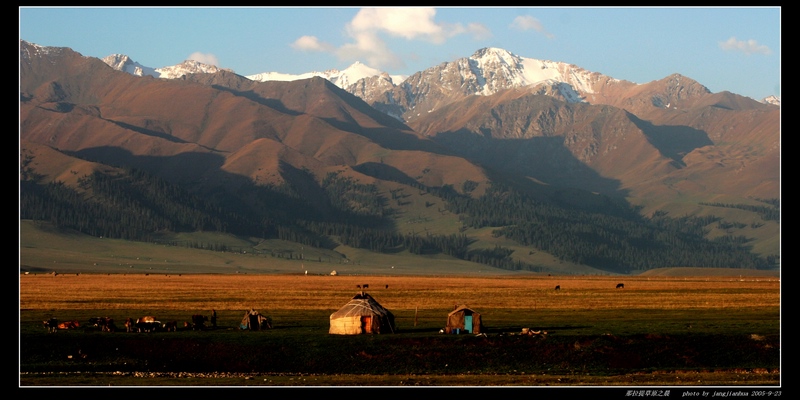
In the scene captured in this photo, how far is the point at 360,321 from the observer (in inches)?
2763

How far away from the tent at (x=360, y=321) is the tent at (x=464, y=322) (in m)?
4.14

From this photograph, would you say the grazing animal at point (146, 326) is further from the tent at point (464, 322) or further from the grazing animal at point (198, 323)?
the tent at point (464, 322)

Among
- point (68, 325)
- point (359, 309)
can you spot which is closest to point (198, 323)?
point (68, 325)

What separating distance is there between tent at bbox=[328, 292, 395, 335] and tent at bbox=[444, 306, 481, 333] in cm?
414

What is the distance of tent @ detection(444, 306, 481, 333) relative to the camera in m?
70.5

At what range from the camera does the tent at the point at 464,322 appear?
231 ft

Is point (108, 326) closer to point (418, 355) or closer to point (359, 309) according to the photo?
point (359, 309)

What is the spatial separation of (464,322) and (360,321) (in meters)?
7.31

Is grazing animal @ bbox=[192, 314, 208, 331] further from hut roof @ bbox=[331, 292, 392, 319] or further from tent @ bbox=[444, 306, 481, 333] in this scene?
tent @ bbox=[444, 306, 481, 333]
